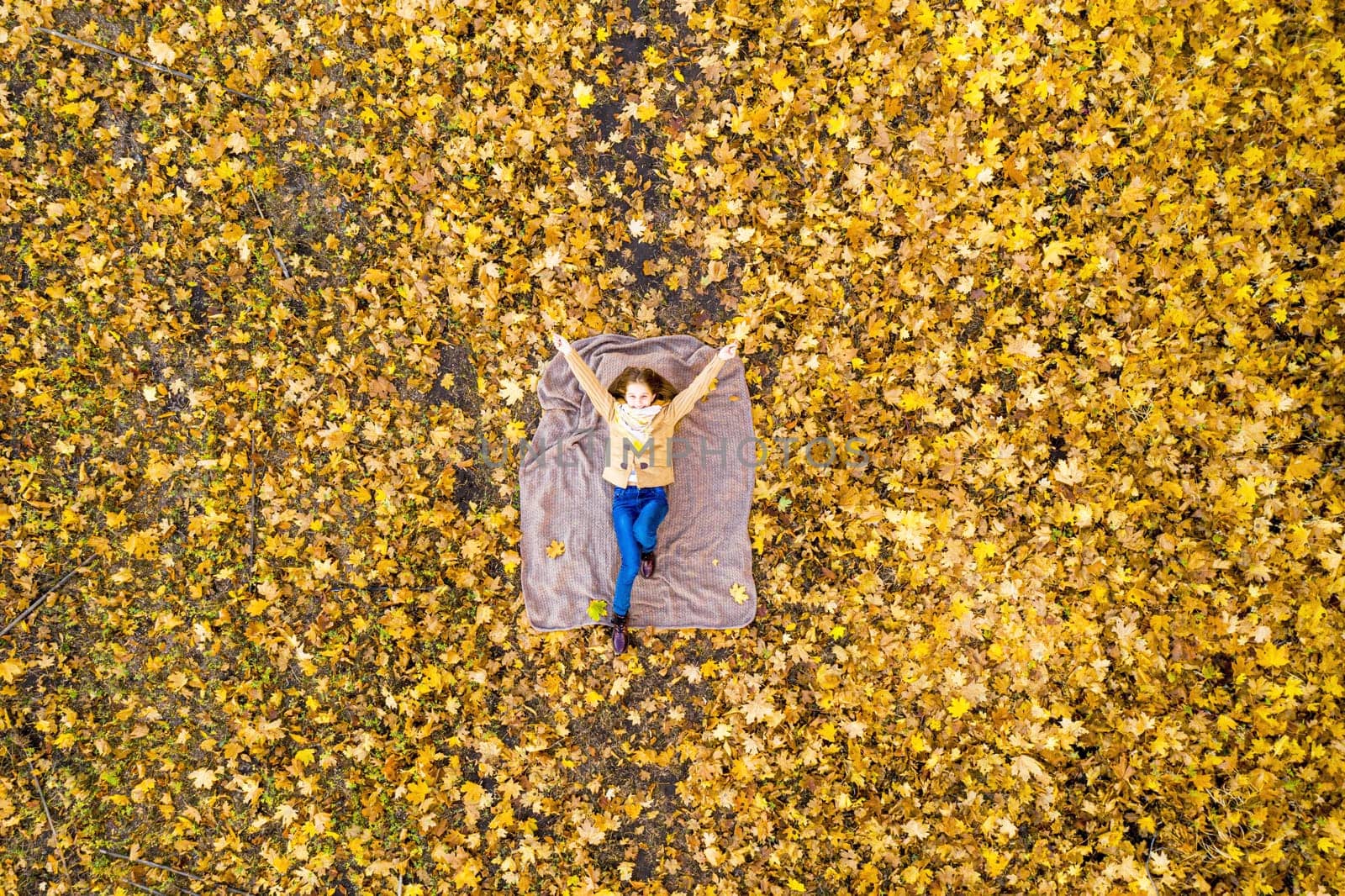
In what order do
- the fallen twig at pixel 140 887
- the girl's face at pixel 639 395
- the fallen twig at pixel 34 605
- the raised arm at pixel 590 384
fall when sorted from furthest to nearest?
1. the fallen twig at pixel 34 605
2. the fallen twig at pixel 140 887
3. the raised arm at pixel 590 384
4. the girl's face at pixel 639 395

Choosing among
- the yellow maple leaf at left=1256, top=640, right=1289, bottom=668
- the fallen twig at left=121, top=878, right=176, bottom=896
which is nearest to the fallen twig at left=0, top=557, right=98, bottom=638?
the fallen twig at left=121, top=878, right=176, bottom=896

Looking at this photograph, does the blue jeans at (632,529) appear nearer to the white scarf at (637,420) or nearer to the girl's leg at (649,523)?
the girl's leg at (649,523)

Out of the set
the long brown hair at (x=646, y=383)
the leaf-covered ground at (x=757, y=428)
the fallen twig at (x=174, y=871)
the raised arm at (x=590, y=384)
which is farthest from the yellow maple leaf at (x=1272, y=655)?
the fallen twig at (x=174, y=871)

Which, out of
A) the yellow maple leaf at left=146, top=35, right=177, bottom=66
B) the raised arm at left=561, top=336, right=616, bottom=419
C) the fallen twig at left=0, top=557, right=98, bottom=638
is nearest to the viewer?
the raised arm at left=561, top=336, right=616, bottom=419

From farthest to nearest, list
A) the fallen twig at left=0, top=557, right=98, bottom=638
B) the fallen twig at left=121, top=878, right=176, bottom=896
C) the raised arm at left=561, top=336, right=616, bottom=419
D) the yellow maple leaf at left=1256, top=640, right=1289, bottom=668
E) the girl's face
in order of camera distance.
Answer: the fallen twig at left=0, top=557, right=98, bottom=638, the fallen twig at left=121, top=878, right=176, bottom=896, the raised arm at left=561, top=336, right=616, bottom=419, the girl's face, the yellow maple leaf at left=1256, top=640, right=1289, bottom=668

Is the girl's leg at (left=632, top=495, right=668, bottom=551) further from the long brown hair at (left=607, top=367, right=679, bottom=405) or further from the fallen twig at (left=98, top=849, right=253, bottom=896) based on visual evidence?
the fallen twig at (left=98, top=849, right=253, bottom=896)

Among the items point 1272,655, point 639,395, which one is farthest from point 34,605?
point 1272,655

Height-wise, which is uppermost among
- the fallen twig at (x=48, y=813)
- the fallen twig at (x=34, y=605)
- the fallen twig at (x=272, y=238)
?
the fallen twig at (x=272, y=238)
